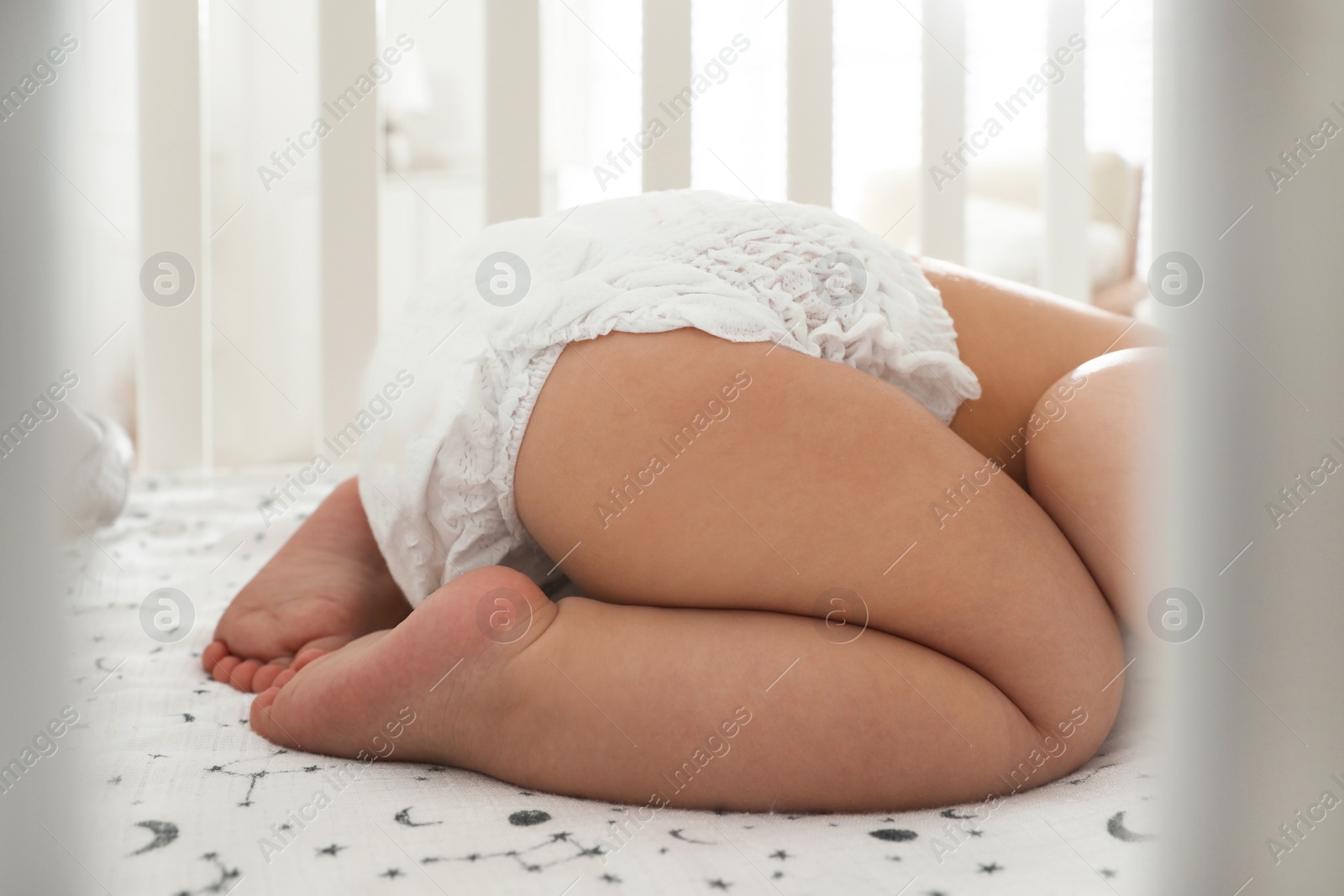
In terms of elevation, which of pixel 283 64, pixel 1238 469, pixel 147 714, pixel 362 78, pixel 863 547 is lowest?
pixel 147 714

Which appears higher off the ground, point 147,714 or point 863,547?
point 863,547

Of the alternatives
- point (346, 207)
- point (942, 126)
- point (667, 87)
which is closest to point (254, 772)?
point (346, 207)

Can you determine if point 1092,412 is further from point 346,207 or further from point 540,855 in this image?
point 346,207

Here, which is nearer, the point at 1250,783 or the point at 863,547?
the point at 1250,783

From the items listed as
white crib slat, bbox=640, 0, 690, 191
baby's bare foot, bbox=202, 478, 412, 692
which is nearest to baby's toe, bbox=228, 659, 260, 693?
baby's bare foot, bbox=202, 478, 412, 692

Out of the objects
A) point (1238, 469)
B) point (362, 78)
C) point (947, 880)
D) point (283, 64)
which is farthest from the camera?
point (283, 64)

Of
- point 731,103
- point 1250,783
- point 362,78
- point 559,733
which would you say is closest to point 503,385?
point 559,733

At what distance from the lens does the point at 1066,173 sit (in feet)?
4.38

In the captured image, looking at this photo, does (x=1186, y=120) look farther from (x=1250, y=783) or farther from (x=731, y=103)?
(x=731, y=103)

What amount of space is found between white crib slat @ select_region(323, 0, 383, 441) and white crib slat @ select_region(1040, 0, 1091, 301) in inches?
38.3

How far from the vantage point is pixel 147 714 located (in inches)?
21.8

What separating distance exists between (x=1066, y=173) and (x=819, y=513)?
3.65ft

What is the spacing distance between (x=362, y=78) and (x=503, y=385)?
0.84 m

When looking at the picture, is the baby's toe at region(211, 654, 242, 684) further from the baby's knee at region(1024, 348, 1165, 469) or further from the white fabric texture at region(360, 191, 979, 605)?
the baby's knee at region(1024, 348, 1165, 469)
